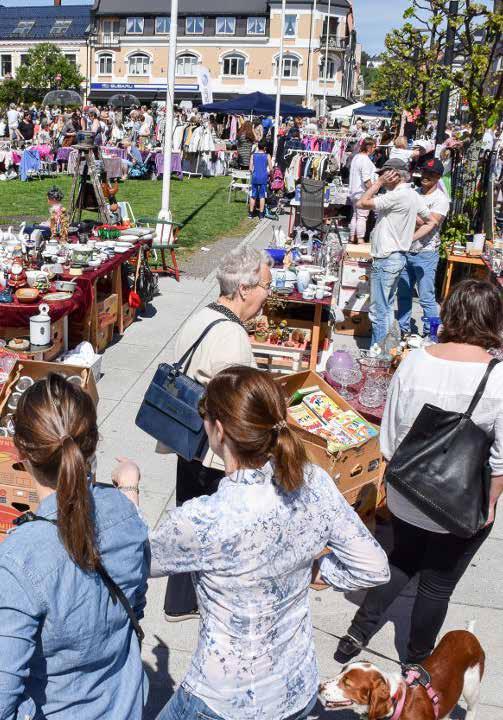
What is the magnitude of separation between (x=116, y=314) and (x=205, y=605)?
19.8 feet

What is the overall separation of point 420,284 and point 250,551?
6.14 metres

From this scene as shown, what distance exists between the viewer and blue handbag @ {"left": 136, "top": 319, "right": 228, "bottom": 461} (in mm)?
3160

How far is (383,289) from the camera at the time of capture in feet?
22.9

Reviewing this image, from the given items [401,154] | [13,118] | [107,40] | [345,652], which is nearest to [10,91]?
[107,40]

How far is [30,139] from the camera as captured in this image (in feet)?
73.5

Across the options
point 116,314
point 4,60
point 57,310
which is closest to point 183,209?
point 116,314

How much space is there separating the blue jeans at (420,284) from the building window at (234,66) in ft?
174

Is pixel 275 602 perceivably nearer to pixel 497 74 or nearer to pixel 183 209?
pixel 497 74

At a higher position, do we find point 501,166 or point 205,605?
point 501,166

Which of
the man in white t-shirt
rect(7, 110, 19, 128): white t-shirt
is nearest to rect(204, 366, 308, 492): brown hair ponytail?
the man in white t-shirt

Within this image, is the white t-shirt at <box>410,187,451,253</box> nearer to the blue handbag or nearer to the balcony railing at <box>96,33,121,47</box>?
the blue handbag

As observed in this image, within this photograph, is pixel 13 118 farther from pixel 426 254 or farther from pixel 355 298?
pixel 426 254

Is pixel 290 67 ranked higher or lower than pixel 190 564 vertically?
higher

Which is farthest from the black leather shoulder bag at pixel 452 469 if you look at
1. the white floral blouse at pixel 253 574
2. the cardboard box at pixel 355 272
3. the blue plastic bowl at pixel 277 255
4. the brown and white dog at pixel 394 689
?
the cardboard box at pixel 355 272
